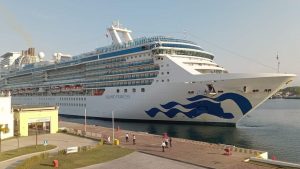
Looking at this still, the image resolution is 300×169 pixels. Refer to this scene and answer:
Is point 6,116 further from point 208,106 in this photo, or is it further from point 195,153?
point 208,106

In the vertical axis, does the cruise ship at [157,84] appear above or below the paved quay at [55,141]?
above

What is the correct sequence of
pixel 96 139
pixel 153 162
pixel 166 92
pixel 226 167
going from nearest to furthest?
pixel 226 167 → pixel 153 162 → pixel 96 139 → pixel 166 92

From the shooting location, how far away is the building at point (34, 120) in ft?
118

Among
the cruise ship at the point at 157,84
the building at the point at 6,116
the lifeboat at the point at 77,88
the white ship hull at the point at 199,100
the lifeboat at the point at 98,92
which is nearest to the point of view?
the building at the point at 6,116

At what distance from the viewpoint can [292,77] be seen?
4022cm

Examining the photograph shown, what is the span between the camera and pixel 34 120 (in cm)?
3725

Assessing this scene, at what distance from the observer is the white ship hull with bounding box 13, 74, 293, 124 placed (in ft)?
134

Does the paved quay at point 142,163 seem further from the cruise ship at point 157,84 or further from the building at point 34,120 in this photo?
the cruise ship at point 157,84

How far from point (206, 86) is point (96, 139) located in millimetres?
18062

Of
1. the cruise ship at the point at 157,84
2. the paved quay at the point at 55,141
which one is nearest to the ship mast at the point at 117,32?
the cruise ship at the point at 157,84

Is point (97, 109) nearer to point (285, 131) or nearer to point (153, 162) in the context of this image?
point (285, 131)

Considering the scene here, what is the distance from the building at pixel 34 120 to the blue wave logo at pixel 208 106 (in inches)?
675

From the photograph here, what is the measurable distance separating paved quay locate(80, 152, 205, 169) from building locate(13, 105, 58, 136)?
1685 cm

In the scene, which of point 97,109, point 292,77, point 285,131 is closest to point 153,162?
point 292,77
